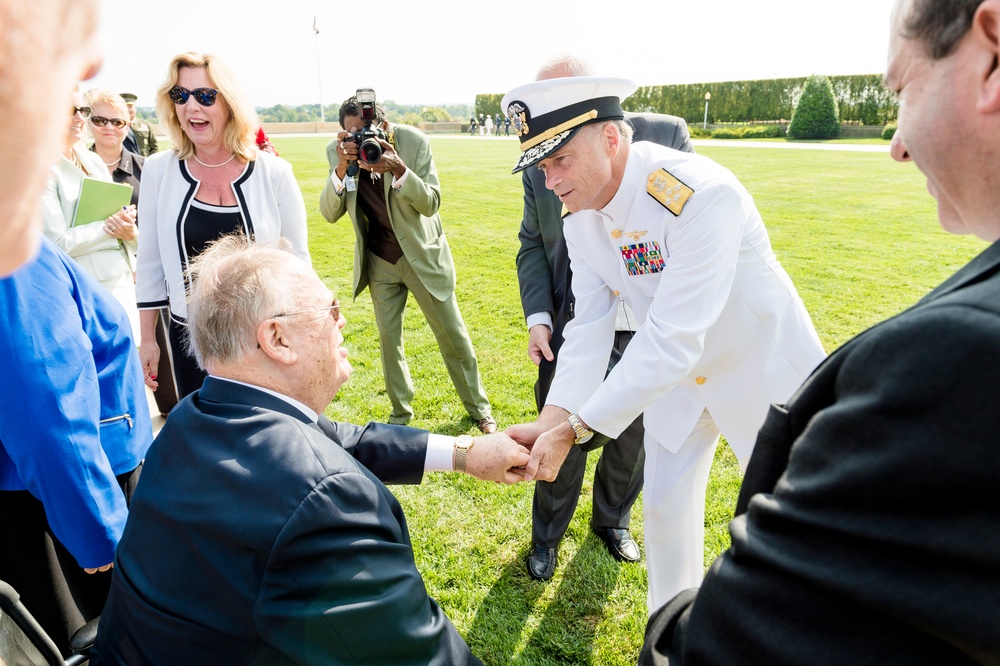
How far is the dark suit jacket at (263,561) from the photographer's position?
143 cm

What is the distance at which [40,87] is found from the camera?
490 millimetres

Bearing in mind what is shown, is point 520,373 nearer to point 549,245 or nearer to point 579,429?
point 549,245

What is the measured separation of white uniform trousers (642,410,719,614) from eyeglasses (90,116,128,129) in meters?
5.21

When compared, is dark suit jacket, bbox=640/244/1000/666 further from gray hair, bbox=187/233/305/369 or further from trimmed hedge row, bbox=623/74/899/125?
trimmed hedge row, bbox=623/74/899/125

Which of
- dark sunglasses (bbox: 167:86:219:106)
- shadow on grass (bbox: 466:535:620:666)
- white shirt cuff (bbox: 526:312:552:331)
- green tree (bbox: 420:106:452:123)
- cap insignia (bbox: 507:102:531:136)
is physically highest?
green tree (bbox: 420:106:452:123)

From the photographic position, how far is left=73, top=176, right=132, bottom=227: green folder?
13.1ft

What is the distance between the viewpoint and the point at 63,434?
1.92 m

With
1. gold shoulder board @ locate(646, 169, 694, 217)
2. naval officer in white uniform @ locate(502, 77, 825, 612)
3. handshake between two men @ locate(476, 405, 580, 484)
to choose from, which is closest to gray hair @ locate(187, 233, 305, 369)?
handshake between two men @ locate(476, 405, 580, 484)

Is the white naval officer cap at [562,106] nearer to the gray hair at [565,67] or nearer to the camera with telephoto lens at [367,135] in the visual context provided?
the gray hair at [565,67]

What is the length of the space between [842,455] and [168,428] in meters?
1.61

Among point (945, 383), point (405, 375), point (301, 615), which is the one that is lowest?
point (405, 375)

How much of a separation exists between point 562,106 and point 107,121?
4707 millimetres

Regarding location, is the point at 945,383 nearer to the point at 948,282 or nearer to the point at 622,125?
the point at 948,282

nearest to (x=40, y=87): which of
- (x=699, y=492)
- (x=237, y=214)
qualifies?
(x=699, y=492)
